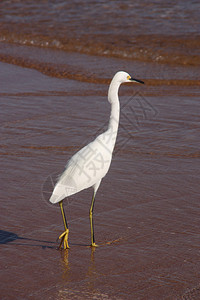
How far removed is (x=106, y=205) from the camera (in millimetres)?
4234

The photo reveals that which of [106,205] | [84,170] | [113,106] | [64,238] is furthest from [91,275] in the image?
[113,106]

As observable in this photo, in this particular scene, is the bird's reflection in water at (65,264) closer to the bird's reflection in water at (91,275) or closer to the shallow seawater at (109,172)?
the shallow seawater at (109,172)

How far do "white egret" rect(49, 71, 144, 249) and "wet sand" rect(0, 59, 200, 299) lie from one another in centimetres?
26

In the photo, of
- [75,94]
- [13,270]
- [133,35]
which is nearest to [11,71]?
[75,94]

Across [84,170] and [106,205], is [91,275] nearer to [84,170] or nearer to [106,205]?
[84,170]

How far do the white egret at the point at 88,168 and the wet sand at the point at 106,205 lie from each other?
10.3 inches

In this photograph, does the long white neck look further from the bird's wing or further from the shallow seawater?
the shallow seawater

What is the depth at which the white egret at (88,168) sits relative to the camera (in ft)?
11.9

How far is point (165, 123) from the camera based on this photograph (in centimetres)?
629

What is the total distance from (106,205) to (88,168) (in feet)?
1.89

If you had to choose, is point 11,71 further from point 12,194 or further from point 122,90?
point 12,194

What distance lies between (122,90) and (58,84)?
3.70 ft

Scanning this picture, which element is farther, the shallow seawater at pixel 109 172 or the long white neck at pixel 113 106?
the long white neck at pixel 113 106

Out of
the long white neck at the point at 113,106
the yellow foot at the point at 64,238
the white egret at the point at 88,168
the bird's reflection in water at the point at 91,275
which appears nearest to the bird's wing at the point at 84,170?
the white egret at the point at 88,168
